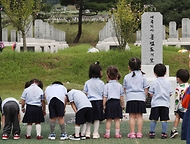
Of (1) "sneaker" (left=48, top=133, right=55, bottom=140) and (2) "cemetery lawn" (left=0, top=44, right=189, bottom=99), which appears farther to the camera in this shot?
(2) "cemetery lawn" (left=0, top=44, right=189, bottom=99)

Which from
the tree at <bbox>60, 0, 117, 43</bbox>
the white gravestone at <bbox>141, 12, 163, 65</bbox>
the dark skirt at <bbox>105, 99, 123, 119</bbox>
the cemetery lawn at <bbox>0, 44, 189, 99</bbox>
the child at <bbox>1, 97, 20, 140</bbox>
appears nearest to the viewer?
the child at <bbox>1, 97, 20, 140</bbox>

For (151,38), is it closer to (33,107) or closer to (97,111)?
(97,111)

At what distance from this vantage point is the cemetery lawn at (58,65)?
57.5 ft

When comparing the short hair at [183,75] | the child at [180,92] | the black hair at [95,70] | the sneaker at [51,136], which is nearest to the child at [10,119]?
the sneaker at [51,136]

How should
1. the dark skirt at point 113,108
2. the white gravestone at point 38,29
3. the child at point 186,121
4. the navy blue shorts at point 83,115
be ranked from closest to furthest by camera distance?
the child at point 186,121 → the navy blue shorts at point 83,115 → the dark skirt at point 113,108 → the white gravestone at point 38,29

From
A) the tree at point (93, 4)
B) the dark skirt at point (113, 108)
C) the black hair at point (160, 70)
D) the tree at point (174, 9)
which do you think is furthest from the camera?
the tree at point (93, 4)

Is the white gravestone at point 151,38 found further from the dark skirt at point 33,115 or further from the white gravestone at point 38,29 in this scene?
the white gravestone at point 38,29

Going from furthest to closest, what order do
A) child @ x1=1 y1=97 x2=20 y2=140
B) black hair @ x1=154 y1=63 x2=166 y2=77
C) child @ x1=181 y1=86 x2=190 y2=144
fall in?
black hair @ x1=154 y1=63 x2=166 y2=77 → child @ x1=1 y1=97 x2=20 y2=140 → child @ x1=181 y1=86 x2=190 y2=144

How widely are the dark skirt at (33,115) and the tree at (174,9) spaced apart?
27256 mm

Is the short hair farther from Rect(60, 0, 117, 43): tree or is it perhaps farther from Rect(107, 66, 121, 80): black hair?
Rect(60, 0, 117, 43): tree

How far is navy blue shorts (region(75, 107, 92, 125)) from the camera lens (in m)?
8.00

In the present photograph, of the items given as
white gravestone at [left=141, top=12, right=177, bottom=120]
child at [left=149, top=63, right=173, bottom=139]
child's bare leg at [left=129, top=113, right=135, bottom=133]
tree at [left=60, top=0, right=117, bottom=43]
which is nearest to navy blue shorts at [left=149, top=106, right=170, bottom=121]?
child at [left=149, top=63, right=173, bottom=139]

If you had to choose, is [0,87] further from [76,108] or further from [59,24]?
[59,24]

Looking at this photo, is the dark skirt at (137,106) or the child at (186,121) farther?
the dark skirt at (137,106)
